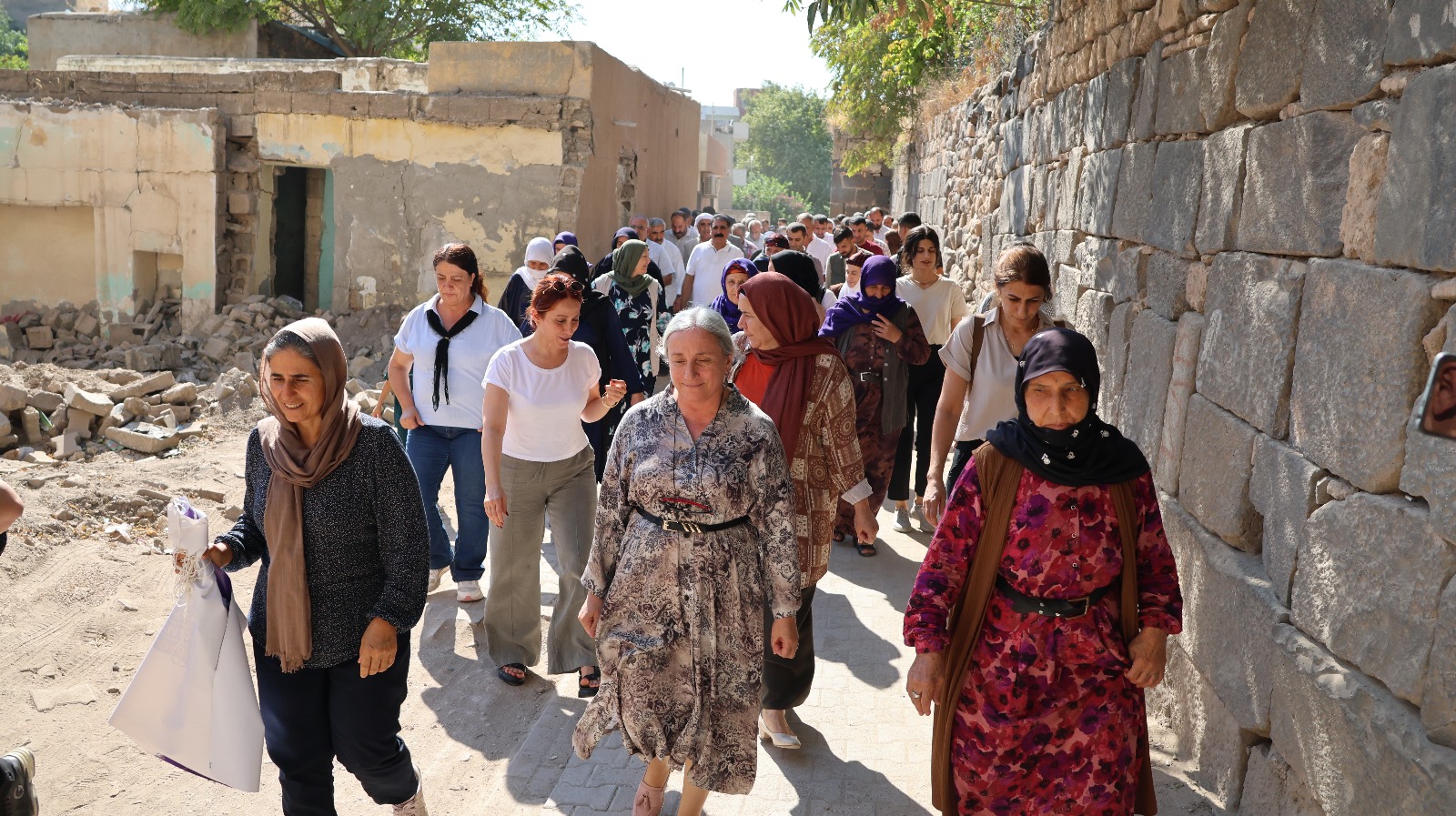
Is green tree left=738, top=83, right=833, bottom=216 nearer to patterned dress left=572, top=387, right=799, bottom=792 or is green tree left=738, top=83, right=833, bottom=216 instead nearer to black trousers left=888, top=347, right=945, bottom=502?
black trousers left=888, top=347, right=945, bottom=502

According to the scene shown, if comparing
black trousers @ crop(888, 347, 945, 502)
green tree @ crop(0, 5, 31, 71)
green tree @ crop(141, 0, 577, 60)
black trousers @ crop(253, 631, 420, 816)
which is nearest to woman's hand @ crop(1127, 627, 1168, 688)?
black trousers @ crop(253, 631, 420, 816)

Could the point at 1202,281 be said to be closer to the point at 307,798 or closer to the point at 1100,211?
the point at 1100,211

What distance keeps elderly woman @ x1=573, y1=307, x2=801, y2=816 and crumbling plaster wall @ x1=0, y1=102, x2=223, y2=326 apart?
37.9ft

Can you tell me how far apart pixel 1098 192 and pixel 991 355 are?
4.69ft

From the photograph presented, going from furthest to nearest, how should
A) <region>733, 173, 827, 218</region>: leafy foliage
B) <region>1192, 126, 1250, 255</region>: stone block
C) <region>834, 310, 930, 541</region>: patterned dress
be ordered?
<region>733, 173, 827, 218</region>: leafy foliage, <region>834, 310, 930, 541</region>: patterned dress, <region>1192, 126, 1250, 255</region>: stone block

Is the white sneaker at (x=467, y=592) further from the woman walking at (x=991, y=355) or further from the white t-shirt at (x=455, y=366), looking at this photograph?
the woman walking at (x=991, y=355)

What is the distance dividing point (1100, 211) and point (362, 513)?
13.1ft

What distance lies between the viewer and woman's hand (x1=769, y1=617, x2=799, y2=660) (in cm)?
358

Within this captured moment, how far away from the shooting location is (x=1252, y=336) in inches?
141

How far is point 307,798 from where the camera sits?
3391mm

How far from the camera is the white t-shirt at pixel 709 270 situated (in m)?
11.8

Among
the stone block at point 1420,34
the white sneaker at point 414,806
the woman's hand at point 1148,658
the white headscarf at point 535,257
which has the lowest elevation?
the white sneaker at point 414,806

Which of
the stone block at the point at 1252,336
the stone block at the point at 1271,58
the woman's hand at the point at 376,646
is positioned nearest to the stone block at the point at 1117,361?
the stone block at the point at 1252,336

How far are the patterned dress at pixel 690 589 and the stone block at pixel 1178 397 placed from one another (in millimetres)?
1693
